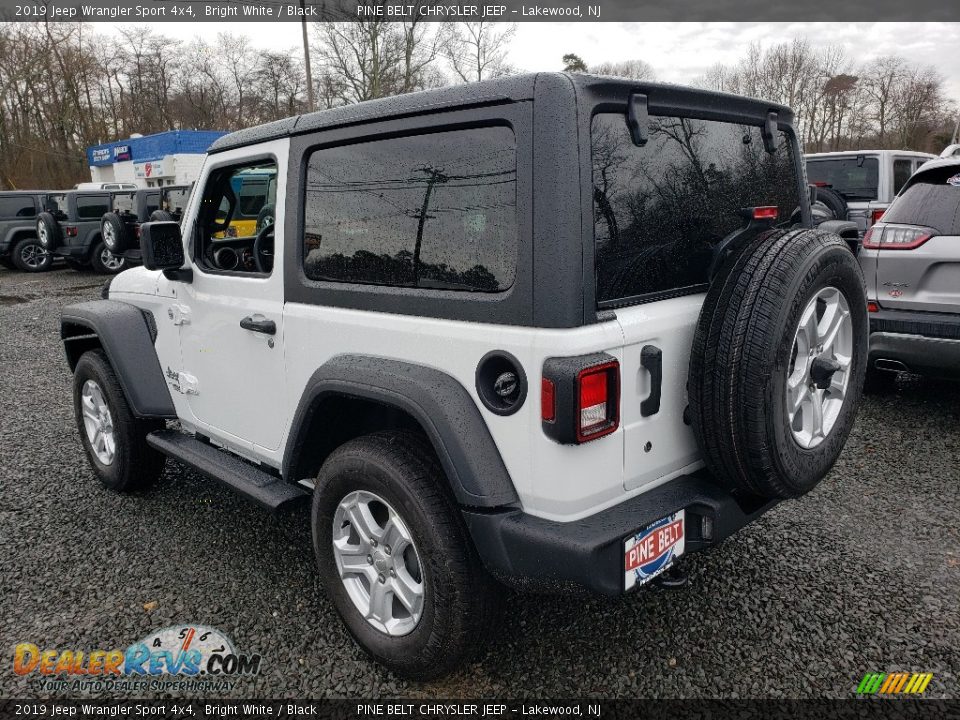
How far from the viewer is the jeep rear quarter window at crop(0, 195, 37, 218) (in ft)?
52.8

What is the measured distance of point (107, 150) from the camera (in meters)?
32.3

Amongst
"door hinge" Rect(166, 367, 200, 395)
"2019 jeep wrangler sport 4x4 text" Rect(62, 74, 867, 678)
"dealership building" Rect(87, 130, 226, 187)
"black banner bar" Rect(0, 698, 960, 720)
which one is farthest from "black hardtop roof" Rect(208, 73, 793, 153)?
"dealership building" Rect(87, 130, 226, 187)

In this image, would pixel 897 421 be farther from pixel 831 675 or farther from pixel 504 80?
pixel 504 80

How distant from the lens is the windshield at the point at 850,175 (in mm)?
8870

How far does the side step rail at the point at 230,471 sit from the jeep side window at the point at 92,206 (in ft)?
45.8

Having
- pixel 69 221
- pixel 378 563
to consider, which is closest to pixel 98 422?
pixel 378 563

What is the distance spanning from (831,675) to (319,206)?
8.01 feet

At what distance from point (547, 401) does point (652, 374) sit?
15.9 inches

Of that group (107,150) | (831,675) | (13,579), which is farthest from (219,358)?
(107,150)

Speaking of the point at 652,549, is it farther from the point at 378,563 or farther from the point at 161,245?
the point at 161,245

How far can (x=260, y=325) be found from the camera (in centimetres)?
277

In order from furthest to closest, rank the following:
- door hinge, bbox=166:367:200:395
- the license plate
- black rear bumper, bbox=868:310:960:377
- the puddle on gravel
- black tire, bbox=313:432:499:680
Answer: the puddle on gravel < black rear bumper, bbox=868:310:960:377 < door hinge, bbox=166:367:200:395 < black tire, bbox=313:432:499:680 < the license plate

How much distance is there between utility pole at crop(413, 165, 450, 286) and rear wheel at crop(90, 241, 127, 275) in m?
15.3

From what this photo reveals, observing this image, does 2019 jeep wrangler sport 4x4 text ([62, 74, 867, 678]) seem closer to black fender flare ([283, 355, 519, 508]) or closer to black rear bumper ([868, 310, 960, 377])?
black fender flare ([283, 355, 519, 508])
